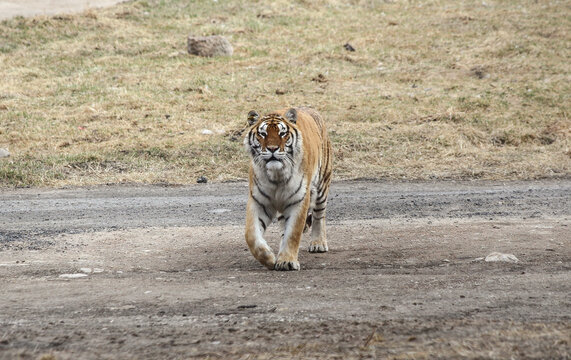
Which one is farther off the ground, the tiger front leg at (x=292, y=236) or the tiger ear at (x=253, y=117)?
the tiger ear at (x=253, y=117)

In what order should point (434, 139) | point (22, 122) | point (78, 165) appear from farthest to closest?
point (22, 122) < point (434, 139) < point (78, 165)

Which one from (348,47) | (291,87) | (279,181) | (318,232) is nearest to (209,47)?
(291,87)

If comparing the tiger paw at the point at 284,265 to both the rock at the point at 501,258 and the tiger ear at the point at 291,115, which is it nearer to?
the tiger ear at the point at 291,115

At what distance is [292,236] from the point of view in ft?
20.9

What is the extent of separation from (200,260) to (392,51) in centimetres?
1409

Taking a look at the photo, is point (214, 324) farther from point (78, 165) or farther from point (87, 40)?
point (87, 40)

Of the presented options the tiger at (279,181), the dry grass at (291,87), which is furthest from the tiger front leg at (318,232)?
the dry grass at (291,87)

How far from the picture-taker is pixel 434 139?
1331 centimetres

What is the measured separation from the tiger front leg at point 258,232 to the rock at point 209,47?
43.1 ft

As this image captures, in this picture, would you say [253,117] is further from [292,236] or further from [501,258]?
[501,258]

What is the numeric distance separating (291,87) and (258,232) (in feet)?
35.2

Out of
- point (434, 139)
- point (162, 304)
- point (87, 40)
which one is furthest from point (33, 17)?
point (162, 304)

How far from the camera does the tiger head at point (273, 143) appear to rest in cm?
620

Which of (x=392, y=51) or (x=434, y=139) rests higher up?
(x=392, y=51)
